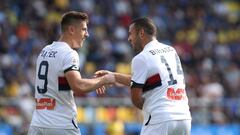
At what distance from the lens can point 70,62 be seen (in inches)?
361

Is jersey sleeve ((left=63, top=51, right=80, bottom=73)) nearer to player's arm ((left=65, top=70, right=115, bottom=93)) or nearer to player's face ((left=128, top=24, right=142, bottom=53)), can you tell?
player's arm ((left=65, top=70, right=115, bottom=93))

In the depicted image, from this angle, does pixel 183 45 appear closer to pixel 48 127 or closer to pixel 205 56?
pixel 205 56

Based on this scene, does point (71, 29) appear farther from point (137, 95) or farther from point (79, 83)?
point (137, 95)

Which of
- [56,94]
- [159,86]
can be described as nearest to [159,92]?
[159,86]

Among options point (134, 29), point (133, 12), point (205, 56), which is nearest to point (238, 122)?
point (205, 56)

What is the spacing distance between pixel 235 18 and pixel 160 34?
151 inches

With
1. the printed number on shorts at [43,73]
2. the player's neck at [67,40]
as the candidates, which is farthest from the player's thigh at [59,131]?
the player's neck at [67,40]

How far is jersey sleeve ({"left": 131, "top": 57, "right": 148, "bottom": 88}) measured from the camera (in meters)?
9.25

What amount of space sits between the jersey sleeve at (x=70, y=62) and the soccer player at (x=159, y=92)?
70 cm

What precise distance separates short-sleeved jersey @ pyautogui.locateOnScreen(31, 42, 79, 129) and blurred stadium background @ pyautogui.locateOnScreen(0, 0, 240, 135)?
337 inches

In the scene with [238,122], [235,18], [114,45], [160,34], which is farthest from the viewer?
[235,18]

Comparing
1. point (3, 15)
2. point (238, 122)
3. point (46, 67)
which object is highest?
point (3, 15)

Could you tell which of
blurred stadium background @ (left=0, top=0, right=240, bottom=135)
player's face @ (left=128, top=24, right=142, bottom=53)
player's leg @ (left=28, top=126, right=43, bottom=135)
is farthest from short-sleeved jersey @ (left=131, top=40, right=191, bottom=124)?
blurred stadium background @ (left=0, top=0, right=240, bottom=135)

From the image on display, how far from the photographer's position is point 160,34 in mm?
24656
